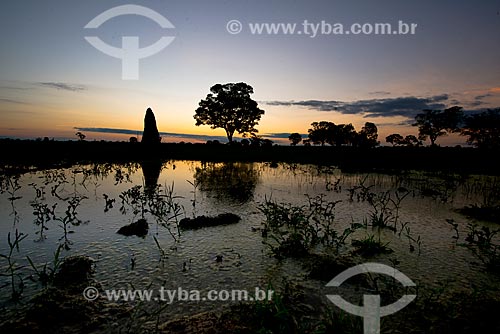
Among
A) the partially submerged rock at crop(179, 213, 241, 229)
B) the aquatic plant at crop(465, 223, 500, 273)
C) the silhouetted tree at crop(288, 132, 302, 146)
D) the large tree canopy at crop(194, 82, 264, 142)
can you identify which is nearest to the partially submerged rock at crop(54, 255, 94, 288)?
the partially submerged rock at crop(179, 213, 241, 229)

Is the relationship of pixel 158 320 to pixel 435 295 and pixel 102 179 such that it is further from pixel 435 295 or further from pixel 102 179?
pixel 102 179

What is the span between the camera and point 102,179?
15492 millimetres

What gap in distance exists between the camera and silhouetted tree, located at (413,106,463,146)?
220 ft

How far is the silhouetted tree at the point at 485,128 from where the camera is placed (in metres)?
40.7

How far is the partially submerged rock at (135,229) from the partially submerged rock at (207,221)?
0.96 meters

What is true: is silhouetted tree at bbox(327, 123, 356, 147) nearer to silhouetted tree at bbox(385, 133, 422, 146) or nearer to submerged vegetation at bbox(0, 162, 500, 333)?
silhouetted tree at bbox(385, 133, 422, 146)

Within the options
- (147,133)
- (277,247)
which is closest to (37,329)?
(277,247)

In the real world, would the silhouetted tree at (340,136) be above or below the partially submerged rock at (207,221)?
above

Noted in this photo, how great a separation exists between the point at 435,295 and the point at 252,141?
5205 centimetres

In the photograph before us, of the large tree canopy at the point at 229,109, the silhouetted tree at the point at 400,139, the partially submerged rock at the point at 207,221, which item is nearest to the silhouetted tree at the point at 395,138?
the silhouetted tree at the point at 400,139

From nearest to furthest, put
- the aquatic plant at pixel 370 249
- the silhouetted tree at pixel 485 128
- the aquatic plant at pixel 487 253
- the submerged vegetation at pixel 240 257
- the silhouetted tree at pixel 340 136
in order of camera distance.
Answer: the submerged vegetation at pixel 240 257
the aquatic plant at pixel 487 253
the aquatic plant at pixel 370 249
the silhouetted tree at pixel 485 128
the silhouetted tree at pixel 340 136

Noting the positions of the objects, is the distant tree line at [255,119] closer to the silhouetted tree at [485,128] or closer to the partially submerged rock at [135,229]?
the silhouetted tree at [485,128]

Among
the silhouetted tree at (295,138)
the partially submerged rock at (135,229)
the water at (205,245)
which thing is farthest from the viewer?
the silhouetted tree at (295,138)

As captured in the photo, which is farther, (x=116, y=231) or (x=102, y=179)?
(x=102, y=179)
